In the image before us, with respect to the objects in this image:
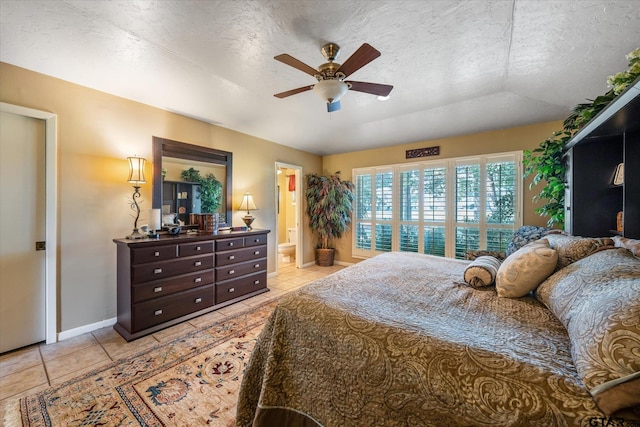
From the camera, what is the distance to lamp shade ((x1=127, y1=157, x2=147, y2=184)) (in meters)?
2.68

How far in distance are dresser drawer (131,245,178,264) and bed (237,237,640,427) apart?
1.80 meters

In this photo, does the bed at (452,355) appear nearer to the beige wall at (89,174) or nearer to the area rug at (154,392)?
the area rug at (154,392)

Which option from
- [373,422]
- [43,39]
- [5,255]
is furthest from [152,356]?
[43,39]

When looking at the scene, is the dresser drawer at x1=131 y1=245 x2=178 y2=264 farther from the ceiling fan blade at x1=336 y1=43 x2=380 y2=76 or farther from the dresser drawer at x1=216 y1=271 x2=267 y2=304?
the ceiling fan blade at x1=336 y1=43 x2=380 y2=76

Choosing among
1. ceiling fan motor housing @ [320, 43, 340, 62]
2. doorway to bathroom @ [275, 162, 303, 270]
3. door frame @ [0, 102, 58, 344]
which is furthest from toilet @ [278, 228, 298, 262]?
ceiling fan motor housing @ [320, 43, 340, 62]

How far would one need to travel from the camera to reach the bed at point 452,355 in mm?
698

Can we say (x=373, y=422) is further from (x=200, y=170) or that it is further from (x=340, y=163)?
(x=340, y=163)

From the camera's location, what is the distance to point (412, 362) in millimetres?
926

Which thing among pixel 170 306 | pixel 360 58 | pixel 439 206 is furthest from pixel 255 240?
pixel 439 206

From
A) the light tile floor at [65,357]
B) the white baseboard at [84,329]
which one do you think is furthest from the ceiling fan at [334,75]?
the white baseboard at [84,329]

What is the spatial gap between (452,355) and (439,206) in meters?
3.83

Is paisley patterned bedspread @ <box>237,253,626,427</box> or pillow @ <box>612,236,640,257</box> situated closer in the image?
paisley patterned bedspread @ <box>237,253,626,427</box>

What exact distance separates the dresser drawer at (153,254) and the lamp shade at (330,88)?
2.21 metres

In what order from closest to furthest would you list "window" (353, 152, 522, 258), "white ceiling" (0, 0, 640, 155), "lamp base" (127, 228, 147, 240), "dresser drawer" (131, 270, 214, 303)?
"white ceiling" (0, 0, 640, 155) < "dresser drawer" (131, 270, 214, 303) < "lamp base" (127, 228, 147, 240) < "window" (353, 152, 522, 258)
